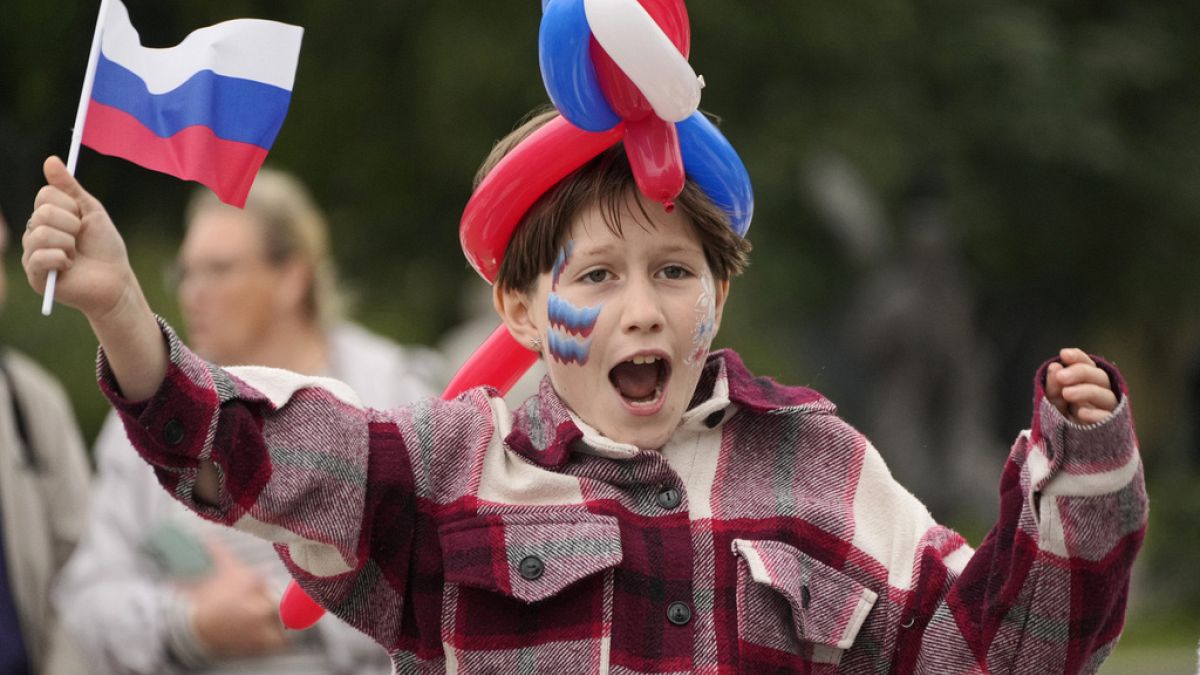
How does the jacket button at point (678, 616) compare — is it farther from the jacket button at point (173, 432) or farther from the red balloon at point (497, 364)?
the jacket button at point (173, 432)

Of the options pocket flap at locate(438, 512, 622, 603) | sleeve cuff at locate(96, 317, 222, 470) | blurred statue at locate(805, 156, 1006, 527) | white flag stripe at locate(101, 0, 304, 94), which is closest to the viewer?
sleeve cuff at locate(96, 317, 222, 470)

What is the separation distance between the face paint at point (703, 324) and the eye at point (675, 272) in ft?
0.09

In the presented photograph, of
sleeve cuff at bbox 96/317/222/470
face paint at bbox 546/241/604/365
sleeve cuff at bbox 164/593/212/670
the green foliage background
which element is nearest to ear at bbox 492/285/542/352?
face paint at bbox 546/241/604/365

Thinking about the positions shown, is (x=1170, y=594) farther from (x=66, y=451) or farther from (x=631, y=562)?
(x=631, y=562)

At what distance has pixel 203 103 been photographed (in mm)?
3301

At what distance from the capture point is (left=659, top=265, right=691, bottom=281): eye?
11.0ft

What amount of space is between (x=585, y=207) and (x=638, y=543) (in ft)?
1.81

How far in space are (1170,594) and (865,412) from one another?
2.94 meters

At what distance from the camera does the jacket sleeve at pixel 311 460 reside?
2969 millimetres

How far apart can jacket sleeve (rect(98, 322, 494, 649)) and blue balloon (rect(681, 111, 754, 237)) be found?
52cm

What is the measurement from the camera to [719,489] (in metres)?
3.36

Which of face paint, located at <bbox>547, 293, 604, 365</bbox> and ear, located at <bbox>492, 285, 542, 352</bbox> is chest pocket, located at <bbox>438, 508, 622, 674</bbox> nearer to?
face paint, located at <bbox>547, 293, 604, 365</bbox>

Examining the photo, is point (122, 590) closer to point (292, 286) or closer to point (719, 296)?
point (292, 286)

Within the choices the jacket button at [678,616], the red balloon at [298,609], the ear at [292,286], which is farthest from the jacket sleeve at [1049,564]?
the ear at [292,286]
